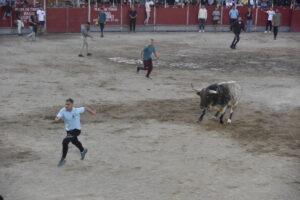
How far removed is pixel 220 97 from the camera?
50.0ft

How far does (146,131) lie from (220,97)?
241 cm

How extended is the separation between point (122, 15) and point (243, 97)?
21460mm

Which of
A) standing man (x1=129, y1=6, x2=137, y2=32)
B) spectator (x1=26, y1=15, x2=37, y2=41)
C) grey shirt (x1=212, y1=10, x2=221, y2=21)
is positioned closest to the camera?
spectator (x1=26, y1=15, x2=37, y2=41)

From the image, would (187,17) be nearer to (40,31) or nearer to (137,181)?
(40,31)

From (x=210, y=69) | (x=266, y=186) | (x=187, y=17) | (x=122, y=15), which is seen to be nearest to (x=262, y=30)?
(x=187, y=17)

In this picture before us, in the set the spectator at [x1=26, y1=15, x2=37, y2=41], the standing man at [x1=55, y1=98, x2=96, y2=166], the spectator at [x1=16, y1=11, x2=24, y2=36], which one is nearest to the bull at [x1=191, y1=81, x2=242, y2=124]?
the standing man at [x1=55, y1=98, x2=96, y2=166]

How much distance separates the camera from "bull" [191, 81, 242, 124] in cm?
1511

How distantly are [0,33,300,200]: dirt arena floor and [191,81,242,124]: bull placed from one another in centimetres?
49

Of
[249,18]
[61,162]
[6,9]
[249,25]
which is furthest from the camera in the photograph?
[249,25]

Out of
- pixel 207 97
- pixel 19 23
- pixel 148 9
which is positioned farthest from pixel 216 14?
pixel 207 97

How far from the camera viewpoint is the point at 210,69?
969 inches

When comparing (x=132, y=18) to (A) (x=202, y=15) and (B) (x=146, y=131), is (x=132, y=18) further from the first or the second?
(B) (x=146, y=131)

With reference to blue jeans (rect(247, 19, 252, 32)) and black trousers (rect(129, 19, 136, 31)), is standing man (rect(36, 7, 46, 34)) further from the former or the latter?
blue jeans (rect(247, 19, 252, 32))

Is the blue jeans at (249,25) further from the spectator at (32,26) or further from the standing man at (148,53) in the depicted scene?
the standing man at (148,53)
